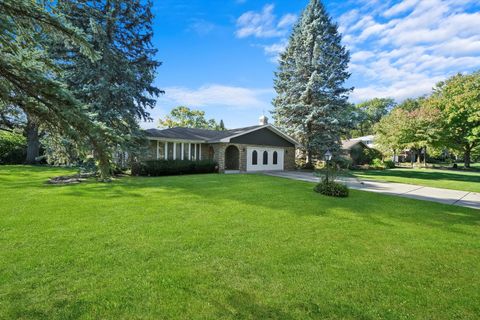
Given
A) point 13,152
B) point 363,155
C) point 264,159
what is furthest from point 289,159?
point 13,152

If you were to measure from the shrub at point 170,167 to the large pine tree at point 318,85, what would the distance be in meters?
9.30

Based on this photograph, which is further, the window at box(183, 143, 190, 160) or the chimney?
the chimney

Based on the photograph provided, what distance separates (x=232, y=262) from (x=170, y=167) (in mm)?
12704

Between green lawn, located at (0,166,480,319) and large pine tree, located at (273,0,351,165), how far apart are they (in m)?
14.5

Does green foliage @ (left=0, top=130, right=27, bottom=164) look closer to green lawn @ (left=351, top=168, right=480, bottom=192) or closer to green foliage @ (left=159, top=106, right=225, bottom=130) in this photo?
green foliage @ (left=159, top=106, right=225, bottom=130)

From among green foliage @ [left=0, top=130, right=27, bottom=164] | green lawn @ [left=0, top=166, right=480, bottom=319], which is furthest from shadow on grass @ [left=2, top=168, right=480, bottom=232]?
green foliage @ [left=0, top=130, right=27, bottom=164]

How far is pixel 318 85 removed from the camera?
813 inches

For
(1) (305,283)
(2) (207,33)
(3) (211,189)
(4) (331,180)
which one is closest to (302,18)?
(2) (207,33)

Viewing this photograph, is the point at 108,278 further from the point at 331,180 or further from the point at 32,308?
the point at 331,180

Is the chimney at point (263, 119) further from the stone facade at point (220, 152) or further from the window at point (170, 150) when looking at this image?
the window at point (170, 150)

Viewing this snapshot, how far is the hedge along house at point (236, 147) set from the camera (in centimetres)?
1688

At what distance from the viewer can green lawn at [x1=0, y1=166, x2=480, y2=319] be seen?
2.59 m

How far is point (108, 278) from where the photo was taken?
307 cm

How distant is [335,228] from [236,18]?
12673mm
